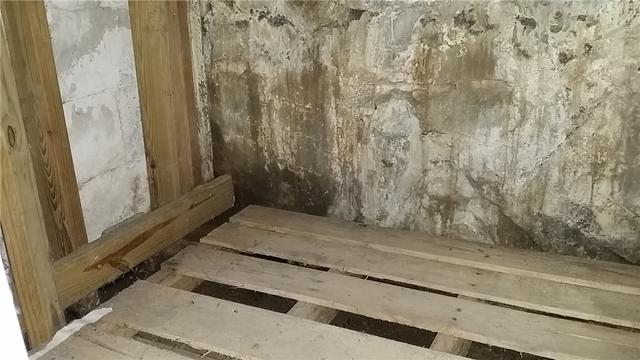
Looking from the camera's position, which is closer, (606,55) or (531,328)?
(531,328)

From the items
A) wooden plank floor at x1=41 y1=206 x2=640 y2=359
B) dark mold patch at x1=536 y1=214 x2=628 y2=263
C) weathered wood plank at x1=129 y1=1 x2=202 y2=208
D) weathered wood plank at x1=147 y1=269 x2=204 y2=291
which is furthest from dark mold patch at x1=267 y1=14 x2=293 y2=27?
dark mold patch at x1=536 y1=214 x2=628 y2=263

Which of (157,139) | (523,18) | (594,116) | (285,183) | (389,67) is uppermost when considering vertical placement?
(523,18)

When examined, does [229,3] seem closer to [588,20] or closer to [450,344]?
[588,20]

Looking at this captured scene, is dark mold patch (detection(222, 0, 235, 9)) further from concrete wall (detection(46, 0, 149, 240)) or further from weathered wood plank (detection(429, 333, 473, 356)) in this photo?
weathered wood plank (detection(429, 333, 473, 356))

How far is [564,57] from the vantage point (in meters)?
1.76

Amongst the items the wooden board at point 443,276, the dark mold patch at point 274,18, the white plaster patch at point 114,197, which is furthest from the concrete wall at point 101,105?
the dark mold patch at point 274,18

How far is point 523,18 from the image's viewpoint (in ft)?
5.84

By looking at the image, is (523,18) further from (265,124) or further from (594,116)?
(265,124)

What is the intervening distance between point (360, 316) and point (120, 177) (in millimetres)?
941

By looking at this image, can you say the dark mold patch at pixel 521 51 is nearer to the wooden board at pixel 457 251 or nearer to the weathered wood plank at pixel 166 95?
the wooden board at pixel 457 251

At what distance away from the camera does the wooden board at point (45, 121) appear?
1.55m

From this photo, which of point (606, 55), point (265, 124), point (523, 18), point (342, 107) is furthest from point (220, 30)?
point (606, 55)

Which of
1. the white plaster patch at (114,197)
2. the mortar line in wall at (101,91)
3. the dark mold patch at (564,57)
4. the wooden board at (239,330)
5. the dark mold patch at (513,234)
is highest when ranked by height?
the dark mold patch at (564,57)

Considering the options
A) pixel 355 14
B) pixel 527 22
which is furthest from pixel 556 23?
pixel 355 14
